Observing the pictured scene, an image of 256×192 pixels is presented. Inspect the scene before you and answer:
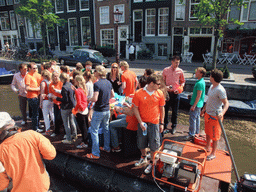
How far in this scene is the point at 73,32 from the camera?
25.3m

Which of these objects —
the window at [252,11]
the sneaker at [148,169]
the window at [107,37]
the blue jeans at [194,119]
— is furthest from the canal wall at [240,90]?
the window at [107,37]

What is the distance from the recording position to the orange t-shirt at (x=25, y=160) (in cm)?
207

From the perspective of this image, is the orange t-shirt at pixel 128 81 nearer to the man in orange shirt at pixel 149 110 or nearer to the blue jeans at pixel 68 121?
the blue jeans at pixel 68 121

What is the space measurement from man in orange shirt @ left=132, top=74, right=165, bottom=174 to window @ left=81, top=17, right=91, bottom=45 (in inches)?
888

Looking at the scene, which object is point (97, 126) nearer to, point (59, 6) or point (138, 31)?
point (138, 31)

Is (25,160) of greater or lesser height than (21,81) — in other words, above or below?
below

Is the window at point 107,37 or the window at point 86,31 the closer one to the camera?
the window at point 107,37

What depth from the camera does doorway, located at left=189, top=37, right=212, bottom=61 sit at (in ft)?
62.3

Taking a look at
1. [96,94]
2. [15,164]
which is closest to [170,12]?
[96,94]

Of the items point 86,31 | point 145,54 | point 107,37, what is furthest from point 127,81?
point 86,31

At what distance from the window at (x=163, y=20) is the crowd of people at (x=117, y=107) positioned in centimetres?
1578

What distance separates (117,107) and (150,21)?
1798 centimetres

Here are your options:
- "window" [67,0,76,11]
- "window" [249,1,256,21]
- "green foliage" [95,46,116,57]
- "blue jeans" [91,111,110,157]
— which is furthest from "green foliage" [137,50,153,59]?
"blue jeans" [91,111,110,157]

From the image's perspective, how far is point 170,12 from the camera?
62.4 ft
